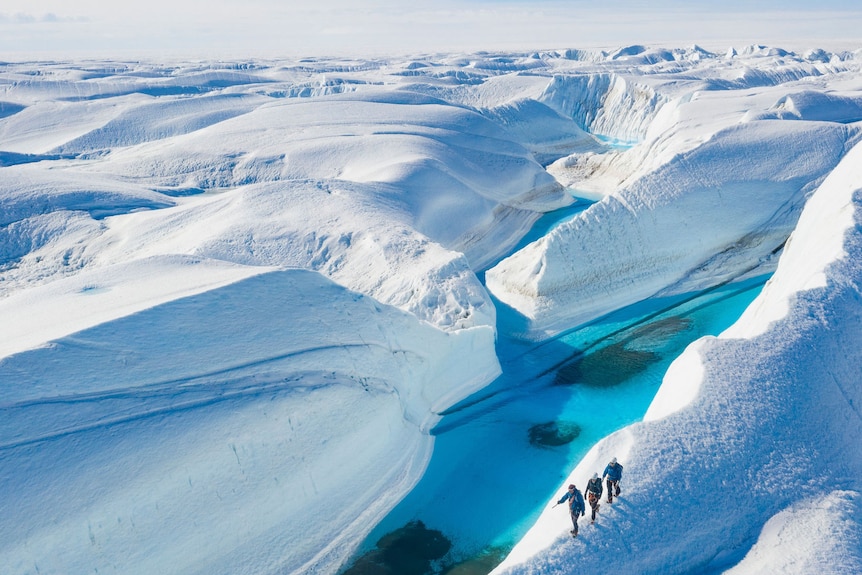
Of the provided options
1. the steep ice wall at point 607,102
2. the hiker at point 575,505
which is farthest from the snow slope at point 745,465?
the steep ice wall at point 607,102

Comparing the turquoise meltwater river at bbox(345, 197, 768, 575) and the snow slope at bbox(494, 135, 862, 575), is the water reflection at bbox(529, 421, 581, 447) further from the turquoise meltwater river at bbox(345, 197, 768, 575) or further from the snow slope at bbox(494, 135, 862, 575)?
the snow slope at bbox(494, 135, 862, 575)

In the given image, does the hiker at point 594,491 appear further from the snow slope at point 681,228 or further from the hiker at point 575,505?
the snow slope at point 681,228

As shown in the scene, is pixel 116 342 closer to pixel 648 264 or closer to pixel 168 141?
pixel 648 264

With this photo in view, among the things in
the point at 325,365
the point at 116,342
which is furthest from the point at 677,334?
the point at 116,342

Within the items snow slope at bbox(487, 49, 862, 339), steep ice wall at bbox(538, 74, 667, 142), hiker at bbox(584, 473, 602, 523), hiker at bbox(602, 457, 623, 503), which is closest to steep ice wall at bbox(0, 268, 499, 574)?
hiker at bbox(584, 473, 602, 523)

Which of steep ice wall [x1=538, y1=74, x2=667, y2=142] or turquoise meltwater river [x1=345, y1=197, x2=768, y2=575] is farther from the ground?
steep ice wall [x1=538, y1=74, x2=667, y2=142]

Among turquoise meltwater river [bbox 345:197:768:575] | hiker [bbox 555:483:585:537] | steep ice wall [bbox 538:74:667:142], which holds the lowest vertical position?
turquoise meltwater river [bbox 345:197:768:575]
